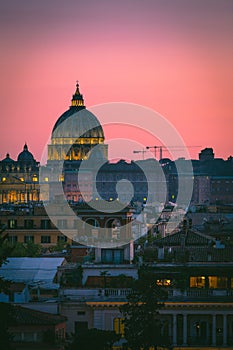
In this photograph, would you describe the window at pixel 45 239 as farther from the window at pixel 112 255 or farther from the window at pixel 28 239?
the window at pixel 112 255

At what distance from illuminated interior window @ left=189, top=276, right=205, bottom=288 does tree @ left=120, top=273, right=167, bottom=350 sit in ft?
9.70

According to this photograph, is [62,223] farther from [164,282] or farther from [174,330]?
[174,330]

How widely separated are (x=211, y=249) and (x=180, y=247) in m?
3.30

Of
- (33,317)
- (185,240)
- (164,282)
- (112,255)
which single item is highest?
(185,240)

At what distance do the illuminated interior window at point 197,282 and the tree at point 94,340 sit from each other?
5.77 metres

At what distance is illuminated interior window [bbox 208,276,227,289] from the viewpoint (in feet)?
148

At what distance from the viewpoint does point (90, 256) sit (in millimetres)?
49125

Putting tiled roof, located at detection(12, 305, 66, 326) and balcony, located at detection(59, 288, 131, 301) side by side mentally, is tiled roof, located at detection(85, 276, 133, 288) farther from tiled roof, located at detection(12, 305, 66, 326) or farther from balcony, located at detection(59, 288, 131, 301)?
tiled roof, located at detection(12, 305, 66, 326)

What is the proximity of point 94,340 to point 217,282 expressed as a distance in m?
7.34

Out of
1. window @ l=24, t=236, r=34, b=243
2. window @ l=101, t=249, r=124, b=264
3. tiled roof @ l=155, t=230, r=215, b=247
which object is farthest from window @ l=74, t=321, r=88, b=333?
window @ l=24, t=236, r=34, b=243

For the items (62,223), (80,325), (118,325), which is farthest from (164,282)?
(62,223)

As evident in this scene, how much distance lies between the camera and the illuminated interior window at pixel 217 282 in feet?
148

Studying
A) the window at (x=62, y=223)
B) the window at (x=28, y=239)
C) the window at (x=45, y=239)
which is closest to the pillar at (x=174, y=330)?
the window at (x=28, y=239)

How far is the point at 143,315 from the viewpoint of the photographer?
40.5 m
